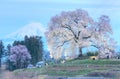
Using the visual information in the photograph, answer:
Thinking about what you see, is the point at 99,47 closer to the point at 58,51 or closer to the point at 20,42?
the point at 58,51

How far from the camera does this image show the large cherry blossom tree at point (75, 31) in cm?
4191

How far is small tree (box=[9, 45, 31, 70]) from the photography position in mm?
46562

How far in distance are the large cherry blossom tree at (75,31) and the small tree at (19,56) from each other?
4.62 meters

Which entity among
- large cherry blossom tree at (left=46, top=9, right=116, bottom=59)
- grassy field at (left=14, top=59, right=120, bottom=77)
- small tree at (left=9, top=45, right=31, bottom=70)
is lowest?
grassy field at (left=14, top=59, right=120, bottom=77)

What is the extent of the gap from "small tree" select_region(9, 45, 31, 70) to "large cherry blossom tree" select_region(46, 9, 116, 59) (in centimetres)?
462

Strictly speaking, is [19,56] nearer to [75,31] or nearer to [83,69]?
[75,31]

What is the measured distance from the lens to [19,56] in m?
47.8

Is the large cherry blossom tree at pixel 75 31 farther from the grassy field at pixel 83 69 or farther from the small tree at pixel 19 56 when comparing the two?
the grassy field at pixel 83 69

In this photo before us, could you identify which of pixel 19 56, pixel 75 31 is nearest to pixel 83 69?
pixel 75 31

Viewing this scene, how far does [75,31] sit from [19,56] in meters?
8.28

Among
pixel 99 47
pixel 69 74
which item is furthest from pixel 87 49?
pixel 69 74

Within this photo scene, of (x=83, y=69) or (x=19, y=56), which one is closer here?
(x=83, y=69)

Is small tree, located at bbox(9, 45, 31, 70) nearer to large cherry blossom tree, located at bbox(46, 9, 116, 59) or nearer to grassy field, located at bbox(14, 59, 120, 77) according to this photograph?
large cherry blossom tree, located at bbox(46, 9, 116, 59)

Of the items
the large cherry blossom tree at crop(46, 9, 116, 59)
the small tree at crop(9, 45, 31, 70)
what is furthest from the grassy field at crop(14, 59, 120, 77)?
the small tree at crop(9, 45, 31, 70)
